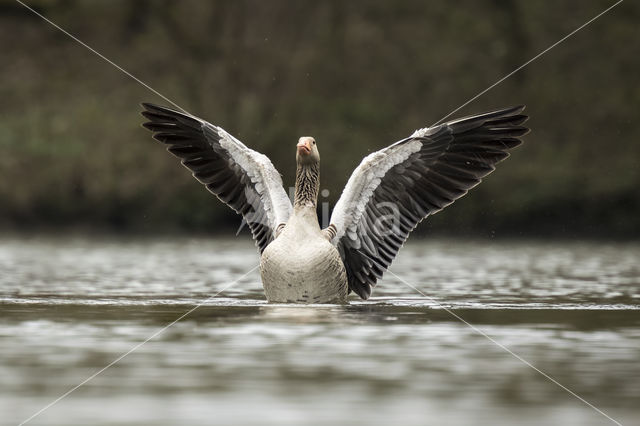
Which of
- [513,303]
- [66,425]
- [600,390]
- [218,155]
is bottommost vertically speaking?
[66,425]

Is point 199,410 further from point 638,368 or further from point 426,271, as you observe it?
point 426,271

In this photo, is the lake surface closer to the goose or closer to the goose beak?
the goose

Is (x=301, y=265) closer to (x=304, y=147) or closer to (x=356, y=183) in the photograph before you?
(x=356, y=183)

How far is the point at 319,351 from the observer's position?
31.6ft

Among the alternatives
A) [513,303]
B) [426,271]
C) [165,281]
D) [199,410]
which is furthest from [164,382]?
[426,271]

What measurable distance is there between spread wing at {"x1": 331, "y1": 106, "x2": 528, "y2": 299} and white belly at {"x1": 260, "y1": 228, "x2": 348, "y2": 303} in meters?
0.96

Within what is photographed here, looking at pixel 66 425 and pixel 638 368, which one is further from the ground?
pixel 638 368

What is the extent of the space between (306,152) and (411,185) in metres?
1.28

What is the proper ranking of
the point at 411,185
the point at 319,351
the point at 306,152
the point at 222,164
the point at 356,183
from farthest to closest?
the point at 222,164, the point at 411,185, the point at 306,152, the point at 356,183, the point at 319,351

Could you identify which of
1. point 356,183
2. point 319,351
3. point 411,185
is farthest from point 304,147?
point 319,351

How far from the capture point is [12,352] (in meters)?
9.47

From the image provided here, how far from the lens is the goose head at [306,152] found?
46.8ft

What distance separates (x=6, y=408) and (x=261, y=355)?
2533 mm

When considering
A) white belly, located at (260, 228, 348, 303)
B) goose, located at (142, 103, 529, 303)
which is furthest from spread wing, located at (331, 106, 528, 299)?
white belly, located at (260, 228, 348, 303)
